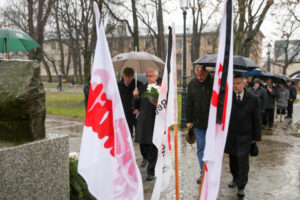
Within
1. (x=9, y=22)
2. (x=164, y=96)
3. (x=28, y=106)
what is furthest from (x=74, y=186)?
(x=9, y=22)

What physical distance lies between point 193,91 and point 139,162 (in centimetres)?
215

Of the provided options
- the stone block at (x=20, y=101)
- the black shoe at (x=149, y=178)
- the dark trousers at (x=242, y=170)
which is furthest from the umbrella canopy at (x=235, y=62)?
the stone block at (x=20, y=101)

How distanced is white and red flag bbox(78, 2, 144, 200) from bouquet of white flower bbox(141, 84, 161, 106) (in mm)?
2129

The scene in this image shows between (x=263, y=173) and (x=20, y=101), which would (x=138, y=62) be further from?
(x=20, y=101)

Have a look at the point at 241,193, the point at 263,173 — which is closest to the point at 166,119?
the point at 241,193

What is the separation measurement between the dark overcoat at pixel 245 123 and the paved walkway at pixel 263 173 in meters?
0.78

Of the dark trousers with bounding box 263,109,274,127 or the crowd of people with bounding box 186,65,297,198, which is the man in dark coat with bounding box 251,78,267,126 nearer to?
the dark trousers with bounding box 263,109,274,127

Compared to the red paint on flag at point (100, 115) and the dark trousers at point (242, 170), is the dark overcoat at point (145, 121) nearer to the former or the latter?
the dark trousers at point (242, 170)

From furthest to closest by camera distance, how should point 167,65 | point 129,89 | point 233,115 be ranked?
point 129,89
point 233,115
point 167,65

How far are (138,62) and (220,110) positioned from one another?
4.07m

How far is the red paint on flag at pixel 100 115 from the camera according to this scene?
9.85 feet

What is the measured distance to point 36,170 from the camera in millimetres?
3170

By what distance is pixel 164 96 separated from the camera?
3646 millimetres

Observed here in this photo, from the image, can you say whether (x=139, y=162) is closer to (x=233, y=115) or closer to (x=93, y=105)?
(x=233, y=115)
